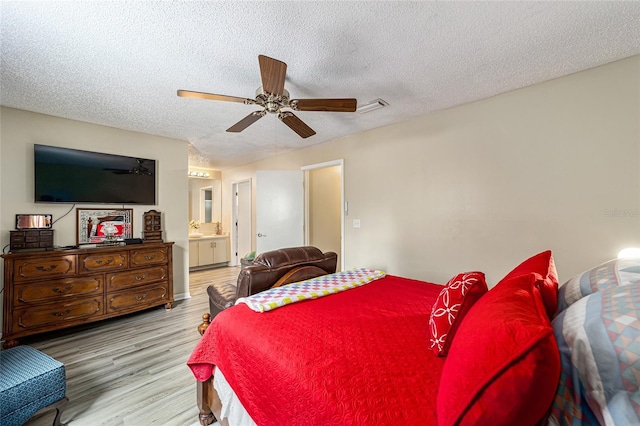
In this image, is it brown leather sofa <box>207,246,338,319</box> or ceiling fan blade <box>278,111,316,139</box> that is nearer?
brown leather sofa <box>207,246,338,319</box>

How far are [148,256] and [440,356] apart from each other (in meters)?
3.60

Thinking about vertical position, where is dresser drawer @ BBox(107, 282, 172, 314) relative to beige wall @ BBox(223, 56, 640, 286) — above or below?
below

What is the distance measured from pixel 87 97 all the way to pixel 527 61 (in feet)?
12.9

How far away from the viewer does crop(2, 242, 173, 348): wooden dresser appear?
2598 millimetres

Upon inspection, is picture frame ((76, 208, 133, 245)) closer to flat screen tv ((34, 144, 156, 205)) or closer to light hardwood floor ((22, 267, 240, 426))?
flat screen tv ((34, 144, 156, 205))

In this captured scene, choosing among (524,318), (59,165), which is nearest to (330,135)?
(59,165)

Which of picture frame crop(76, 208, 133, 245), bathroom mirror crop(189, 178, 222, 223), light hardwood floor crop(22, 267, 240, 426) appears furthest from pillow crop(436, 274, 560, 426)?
bathroom mirror crop(189, 178, 222, 223)

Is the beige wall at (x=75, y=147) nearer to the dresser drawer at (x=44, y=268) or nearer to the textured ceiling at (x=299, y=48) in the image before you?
the textured ceiling at (x=299, y=48)

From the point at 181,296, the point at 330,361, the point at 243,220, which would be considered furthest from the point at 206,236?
the point at 330,361

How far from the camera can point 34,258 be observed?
2668 millimetres

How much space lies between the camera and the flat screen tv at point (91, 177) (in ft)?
9.84

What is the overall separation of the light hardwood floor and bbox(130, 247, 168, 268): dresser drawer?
69 centimetres

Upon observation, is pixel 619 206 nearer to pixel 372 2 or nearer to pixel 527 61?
pixel 527 61

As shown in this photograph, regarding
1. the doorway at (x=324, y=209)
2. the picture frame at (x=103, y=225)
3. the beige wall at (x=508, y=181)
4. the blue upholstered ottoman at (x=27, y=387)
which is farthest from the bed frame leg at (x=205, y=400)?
the doorway at (x=324, y=209)
